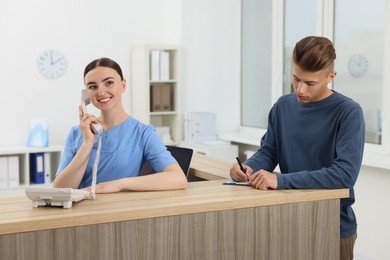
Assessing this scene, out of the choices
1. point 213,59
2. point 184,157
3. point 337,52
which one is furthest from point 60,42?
point 184,157

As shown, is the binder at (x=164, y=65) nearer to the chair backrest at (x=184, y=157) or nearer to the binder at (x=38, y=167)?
the binder at (x=38, y=167)

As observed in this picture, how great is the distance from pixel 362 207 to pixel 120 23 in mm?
3079

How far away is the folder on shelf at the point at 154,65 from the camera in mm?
5859

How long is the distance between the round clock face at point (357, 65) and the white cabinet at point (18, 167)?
2723 mm

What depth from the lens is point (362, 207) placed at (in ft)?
15.0

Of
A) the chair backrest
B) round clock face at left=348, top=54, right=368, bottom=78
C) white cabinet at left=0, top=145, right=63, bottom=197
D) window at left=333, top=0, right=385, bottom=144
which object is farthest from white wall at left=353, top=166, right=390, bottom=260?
white cabinet at left=0, top=145, right=63, bottom=197

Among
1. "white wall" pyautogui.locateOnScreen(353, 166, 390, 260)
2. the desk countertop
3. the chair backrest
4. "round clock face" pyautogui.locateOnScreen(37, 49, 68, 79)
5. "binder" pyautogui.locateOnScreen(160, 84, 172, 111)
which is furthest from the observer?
"binder" pyautogui.locateOnScreen(160, 84, 172, 111)

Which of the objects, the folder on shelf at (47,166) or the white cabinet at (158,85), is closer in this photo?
the folder on shelf at (47,166)

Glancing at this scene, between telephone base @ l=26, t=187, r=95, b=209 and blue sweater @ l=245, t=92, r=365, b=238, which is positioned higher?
blue sweater @ l=245, t=92, r=365, b=238

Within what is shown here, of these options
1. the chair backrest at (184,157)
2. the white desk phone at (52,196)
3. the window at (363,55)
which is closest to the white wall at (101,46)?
the window at (363,55)

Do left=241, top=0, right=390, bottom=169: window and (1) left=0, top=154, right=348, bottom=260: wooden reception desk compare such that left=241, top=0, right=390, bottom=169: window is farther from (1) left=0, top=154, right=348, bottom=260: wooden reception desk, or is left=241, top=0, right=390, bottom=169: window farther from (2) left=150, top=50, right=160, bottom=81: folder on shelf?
(1) left=0, top=154, right=348, bottom=260: wooden reception desk

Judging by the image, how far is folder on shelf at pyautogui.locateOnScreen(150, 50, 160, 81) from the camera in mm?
5859

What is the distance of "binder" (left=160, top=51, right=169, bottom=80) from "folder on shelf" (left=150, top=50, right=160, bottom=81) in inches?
1.5

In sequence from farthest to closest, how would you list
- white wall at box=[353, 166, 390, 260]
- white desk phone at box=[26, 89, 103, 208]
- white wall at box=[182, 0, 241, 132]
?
white wall at box=[182, 0, 241, 132] → white wall at box=[353, 166, 390, 260] → white desk phone at box=[26, 89, 103, 208]
